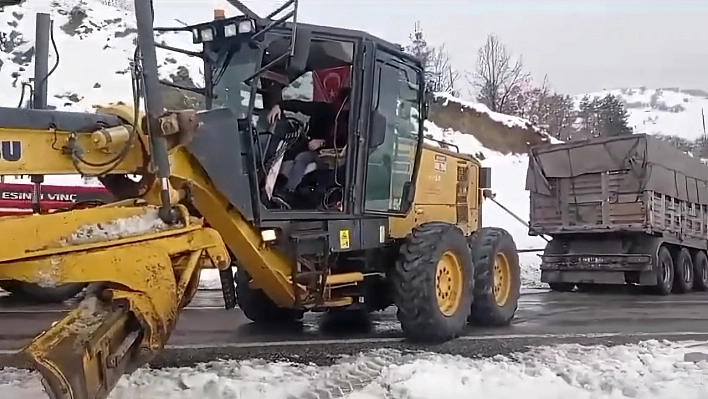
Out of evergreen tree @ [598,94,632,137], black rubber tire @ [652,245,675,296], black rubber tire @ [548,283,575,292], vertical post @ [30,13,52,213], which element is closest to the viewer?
vertical post @ [30,13,52,213]

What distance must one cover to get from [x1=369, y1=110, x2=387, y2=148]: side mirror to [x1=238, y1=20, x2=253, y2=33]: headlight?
1334mm

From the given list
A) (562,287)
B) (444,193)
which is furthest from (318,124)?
(562,287)

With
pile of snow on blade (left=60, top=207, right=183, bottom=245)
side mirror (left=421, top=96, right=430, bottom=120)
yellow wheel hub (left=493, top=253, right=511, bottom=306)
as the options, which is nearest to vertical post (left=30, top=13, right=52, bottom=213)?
pile of snow on blade (left=60, top=207, right=183, bottom=245)

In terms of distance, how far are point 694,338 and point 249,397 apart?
5.02 m

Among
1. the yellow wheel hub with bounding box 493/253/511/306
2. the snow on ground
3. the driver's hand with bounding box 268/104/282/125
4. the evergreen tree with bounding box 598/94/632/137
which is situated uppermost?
the evergreen tree with bounding box 598/94/632/137

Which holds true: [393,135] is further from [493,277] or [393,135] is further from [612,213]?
[612,213]

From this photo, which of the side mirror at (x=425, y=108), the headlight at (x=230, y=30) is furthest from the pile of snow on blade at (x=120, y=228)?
the side mirror at (x=425, y=108)

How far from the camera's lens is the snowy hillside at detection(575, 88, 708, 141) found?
332ft

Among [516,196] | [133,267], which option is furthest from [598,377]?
[516,196]

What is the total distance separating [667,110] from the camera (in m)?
124

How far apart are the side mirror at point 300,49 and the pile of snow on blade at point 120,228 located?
80.7 inches

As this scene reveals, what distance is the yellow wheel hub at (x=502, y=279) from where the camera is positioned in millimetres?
9430

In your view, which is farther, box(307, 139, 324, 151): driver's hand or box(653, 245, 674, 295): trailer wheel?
box(653, 245, 674, 295): trailer wheel

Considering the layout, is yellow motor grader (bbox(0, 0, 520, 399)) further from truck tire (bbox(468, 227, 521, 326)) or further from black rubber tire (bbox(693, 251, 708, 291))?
black rubber tire (bbox(693, 251, 708, 291))
